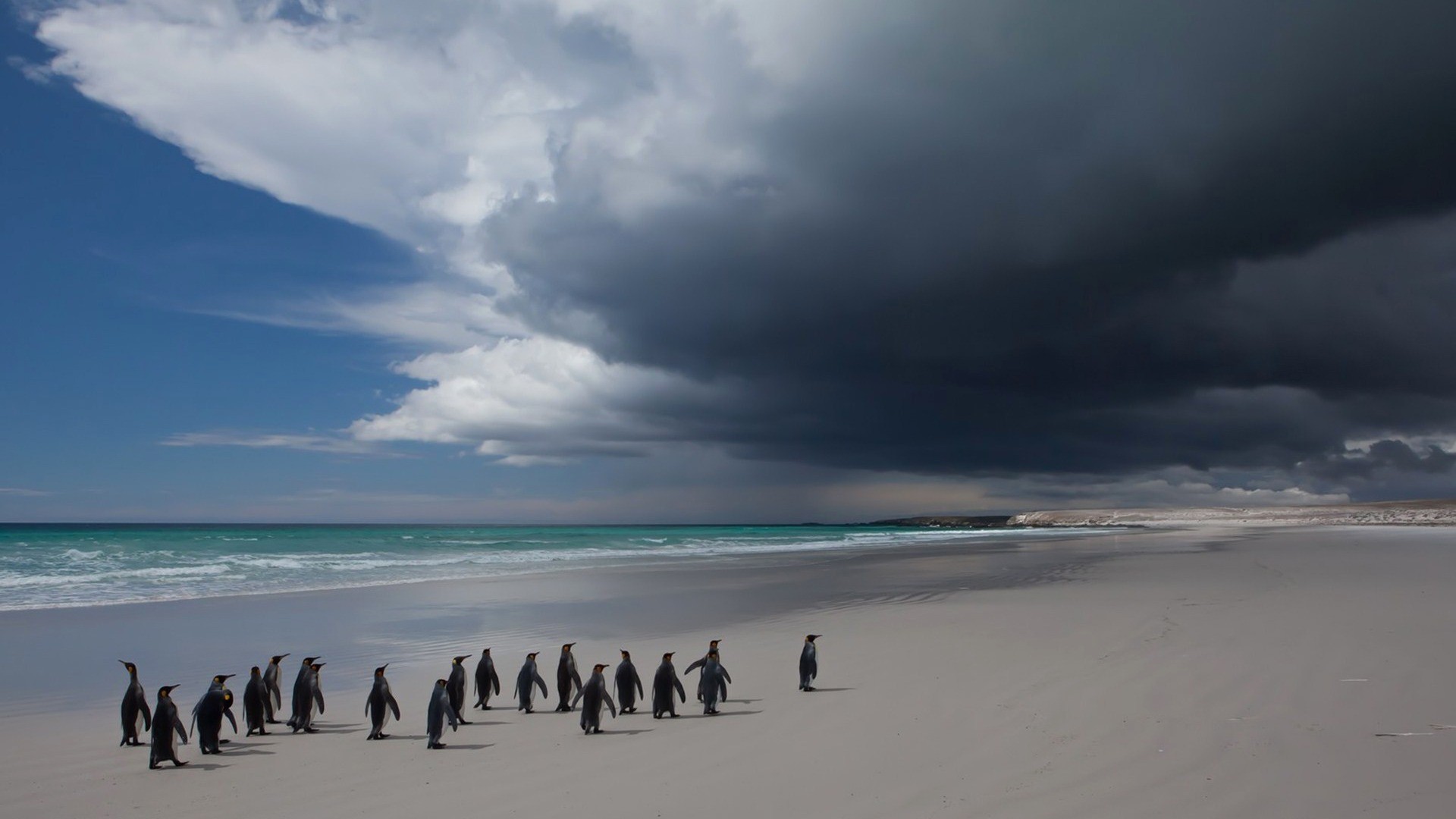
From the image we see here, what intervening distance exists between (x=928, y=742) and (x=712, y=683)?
8.82 feet

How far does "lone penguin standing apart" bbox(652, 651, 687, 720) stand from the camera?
914cm

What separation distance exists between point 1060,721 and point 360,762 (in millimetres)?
6341

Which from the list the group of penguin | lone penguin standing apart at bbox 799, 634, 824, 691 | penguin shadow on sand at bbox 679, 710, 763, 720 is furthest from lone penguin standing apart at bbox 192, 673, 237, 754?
lone penguin standing apart at bbox 799, 634, 824, 691

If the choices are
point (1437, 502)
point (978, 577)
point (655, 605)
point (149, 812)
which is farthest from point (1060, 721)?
point (1437, 502)

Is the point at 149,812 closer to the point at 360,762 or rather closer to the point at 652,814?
the point at 360,762

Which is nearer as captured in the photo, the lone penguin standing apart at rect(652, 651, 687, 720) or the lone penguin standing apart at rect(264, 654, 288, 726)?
the lone penguin standing apart at rect(652, 651, 687, 720)

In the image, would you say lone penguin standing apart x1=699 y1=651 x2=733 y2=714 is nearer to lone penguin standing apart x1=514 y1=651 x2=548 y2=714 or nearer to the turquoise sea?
lone penguin standing apart x1=514 y1=651 x2=548 y2=714

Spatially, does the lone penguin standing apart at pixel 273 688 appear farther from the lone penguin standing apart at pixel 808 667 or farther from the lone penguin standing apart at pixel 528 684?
the lone penguin standing apart at pixel 808 667

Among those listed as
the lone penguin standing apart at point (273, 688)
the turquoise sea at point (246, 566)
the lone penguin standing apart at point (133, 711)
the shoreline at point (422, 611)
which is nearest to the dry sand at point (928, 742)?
the lone penguin standing apart at point (133, 711)

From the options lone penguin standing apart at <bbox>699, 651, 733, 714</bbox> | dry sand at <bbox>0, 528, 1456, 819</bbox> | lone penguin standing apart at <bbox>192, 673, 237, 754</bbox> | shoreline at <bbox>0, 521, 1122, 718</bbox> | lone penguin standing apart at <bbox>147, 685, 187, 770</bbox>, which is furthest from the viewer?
shoreline at <bbox>0, 521, 1122, 718</bbox>

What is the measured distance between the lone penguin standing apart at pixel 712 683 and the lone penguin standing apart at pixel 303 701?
13.6ft

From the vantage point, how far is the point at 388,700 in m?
8.53

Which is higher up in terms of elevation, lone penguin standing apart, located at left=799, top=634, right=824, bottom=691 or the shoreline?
lone penguin standing apart, located at left=799, top=634, right=824, bottom=691

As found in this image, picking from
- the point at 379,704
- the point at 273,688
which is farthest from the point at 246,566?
the point at 379,704
